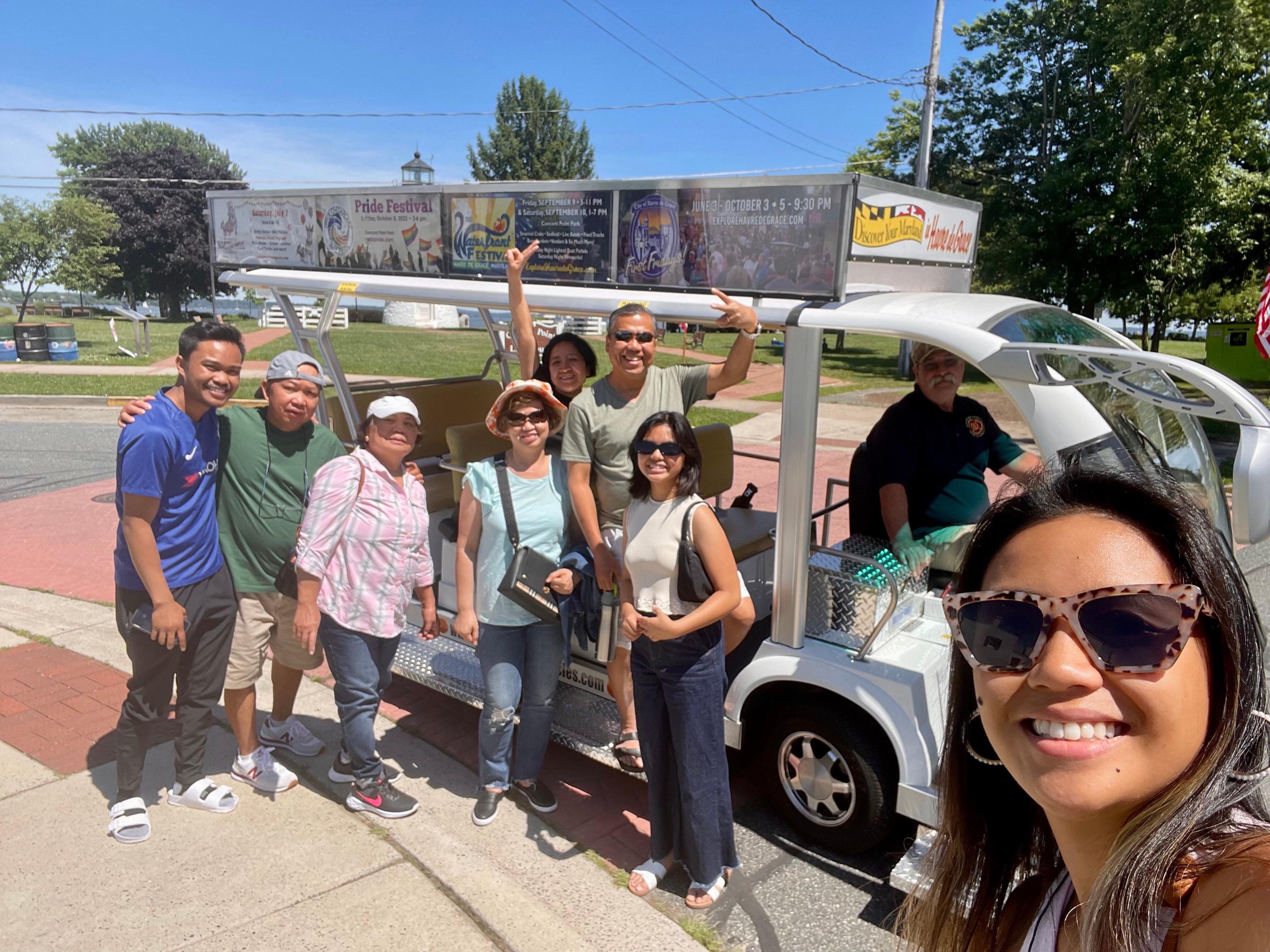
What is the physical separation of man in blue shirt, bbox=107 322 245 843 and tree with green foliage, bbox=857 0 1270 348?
49.0 ft

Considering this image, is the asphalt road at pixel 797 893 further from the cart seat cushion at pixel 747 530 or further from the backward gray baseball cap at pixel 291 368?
the backward gray baseball cap at pixel 291 368

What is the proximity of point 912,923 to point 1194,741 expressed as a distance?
672mm

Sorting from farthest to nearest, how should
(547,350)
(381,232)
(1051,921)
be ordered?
(381,232) < (547,350) < (1051,921)

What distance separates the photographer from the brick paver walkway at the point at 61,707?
413cm

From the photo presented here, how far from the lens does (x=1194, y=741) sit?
2.99ft

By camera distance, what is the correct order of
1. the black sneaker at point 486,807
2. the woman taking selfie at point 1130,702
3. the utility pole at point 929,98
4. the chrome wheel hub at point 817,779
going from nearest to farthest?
the woman taking selfie at point 1130,702 < the chrome wheel hub at point 817,779 < the black sneaker at point 486,807 < the utility pole at point 929,98

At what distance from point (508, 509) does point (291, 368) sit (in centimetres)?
102

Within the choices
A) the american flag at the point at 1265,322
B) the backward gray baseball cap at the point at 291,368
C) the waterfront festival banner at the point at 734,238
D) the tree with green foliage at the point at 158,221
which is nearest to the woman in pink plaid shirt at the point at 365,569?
the backward gray baseball cap at the point at 291,368

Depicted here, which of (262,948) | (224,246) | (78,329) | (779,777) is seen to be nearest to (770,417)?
(224,246)

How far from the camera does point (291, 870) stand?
333 centimetres

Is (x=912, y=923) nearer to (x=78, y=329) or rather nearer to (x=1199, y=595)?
(x=1199, y=595)

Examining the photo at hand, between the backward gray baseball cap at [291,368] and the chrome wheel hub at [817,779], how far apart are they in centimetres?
238

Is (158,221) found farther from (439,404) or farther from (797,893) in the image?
(797,893)

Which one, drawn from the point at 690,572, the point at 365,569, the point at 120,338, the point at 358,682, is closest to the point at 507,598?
the point at 365,569
